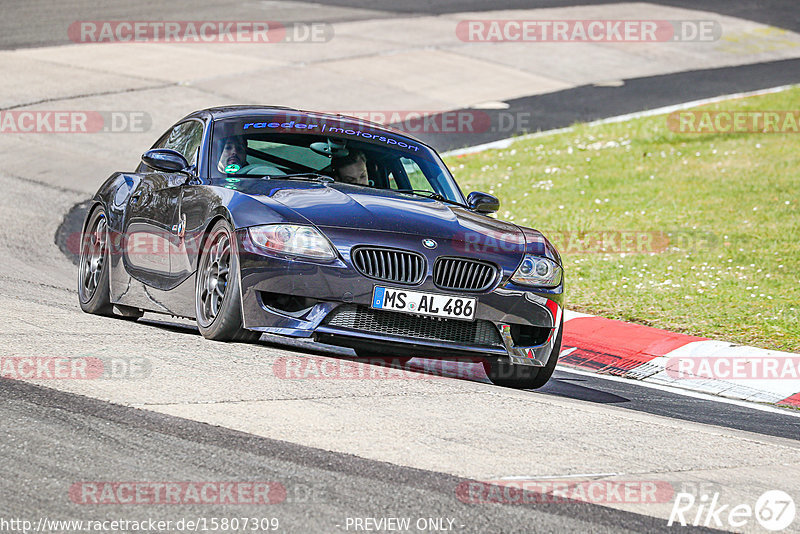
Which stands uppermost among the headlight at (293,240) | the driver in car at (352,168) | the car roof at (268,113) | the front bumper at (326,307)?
the car roof at (268,113)

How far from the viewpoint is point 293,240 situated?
6602 millimetres

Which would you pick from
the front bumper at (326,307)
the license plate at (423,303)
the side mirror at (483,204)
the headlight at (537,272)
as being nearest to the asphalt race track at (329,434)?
the front bumper at (326,307)

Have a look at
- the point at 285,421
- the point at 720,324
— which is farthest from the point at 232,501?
the point at 720,324

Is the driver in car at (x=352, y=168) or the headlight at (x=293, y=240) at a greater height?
the driver in car at (x=352, y=168)

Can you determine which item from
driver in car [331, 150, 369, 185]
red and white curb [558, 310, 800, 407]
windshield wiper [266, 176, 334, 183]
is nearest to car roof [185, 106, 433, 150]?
driver in car [331, 150, 369, 185]

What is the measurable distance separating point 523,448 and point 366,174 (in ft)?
10.6

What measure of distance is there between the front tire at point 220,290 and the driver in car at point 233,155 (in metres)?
0.83

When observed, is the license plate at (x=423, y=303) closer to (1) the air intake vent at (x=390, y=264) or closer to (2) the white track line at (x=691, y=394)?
(1) the air intake vent at (x=390, y=264)

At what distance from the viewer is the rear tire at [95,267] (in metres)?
8.57

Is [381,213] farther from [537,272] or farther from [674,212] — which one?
[674,212]

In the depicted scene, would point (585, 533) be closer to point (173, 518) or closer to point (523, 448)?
point (523, 448)

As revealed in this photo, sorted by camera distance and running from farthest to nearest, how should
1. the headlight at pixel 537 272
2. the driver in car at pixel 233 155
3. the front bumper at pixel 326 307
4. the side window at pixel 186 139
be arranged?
the side window at pixel 186 139
the driver in car at pixel 233 155
the headlight at pixel 537 272
the front bumper at pixel 326 307

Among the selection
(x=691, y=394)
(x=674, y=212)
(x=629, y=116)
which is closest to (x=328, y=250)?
(x=691, y=394)

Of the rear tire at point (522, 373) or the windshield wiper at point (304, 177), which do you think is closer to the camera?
the rear tire at point (522, 373)
